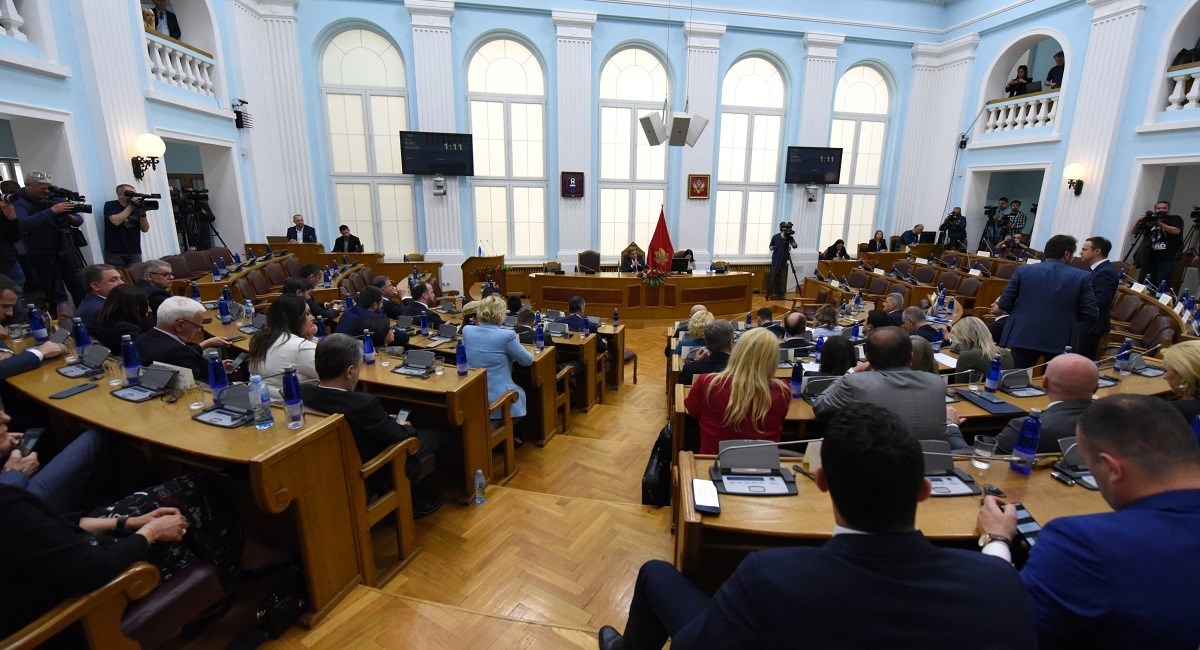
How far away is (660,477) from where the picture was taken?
125 inches

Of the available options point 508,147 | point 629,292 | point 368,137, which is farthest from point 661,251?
point 368,137

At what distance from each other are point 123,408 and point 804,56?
457 inches

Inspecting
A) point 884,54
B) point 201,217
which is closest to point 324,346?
point 201,217

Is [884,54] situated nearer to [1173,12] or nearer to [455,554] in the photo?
[1173,12]

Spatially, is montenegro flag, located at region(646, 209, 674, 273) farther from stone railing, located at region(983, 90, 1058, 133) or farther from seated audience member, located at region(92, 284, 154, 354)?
seated audience member, located at region(92, 284, 154, 354)

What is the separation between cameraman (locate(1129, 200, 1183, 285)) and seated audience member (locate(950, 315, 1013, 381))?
5580mm

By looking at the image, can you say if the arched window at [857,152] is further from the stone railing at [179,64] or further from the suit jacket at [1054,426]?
the stone railing at [179,64]

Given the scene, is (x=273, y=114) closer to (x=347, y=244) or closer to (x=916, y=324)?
(x=347, y=244)

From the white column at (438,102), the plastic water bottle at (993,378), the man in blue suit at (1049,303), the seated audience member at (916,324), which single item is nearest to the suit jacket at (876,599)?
the plastic water bottle at (993,378)

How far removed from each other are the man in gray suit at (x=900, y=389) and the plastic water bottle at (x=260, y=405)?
2428 mm

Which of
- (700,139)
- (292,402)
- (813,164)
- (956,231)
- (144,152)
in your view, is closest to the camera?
(292,402)

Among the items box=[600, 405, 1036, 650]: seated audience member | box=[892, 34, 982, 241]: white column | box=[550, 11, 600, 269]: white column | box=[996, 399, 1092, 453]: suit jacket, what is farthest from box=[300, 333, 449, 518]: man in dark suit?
box=[892, 34, 982, 241]: white column

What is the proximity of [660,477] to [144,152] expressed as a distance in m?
6.93

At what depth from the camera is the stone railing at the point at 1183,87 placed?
271 inches
